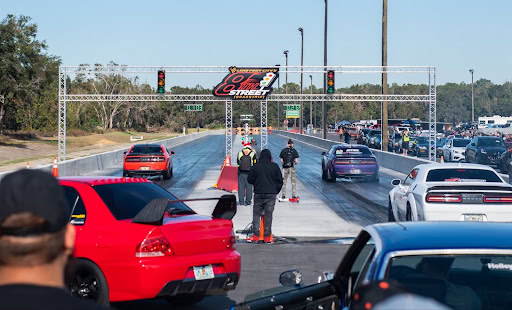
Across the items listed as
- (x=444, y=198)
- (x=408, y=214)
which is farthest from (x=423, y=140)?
(x=444, y=198)

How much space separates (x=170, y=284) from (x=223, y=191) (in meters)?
19.3

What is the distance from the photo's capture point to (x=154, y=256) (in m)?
8.52

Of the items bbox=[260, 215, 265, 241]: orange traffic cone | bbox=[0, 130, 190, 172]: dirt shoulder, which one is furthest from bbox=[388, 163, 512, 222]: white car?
bbox=[0, 130, 190, 172]: dirt shoulder

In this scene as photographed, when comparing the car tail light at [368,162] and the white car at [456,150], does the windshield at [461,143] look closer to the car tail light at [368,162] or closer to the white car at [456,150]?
the white car at [456,150]

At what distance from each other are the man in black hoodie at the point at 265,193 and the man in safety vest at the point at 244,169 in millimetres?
6404

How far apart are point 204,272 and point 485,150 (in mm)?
35997

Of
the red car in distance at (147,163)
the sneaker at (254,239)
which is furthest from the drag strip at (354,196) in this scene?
the red car in distance at (147,163)

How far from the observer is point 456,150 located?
154 feet

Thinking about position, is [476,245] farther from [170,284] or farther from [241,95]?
[241,95]

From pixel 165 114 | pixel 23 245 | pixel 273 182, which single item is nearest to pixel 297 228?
pixel 273 182

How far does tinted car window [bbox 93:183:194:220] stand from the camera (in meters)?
9.17

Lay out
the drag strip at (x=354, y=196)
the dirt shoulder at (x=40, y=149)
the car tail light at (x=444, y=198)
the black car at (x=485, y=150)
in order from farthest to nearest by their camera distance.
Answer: the dirt shoulder at (x=40, y=149) → the black car at (x=485, y=150) → the drag strip at (x=354, y=196) → the car tail light at (x=444, y=198)

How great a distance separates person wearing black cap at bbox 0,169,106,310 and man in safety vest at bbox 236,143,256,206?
19.7 metres

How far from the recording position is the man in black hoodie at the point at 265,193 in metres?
15.3
